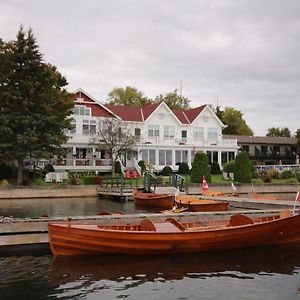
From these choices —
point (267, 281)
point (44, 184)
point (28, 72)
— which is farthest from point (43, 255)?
point (28, 72)

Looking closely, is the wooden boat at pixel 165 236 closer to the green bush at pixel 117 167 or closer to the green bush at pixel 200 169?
the green bush at pixel 200 169

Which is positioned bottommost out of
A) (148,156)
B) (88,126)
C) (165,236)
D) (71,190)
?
(165,236)

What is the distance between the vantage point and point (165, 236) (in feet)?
49.1

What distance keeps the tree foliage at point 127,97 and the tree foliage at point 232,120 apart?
17.7 m

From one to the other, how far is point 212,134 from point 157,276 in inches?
2022

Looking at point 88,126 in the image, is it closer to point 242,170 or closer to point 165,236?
point 242,170

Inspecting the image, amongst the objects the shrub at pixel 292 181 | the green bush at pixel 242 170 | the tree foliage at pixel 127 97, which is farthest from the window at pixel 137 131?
the tree foliage at pixel 127 97

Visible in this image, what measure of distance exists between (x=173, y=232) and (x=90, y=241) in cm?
279

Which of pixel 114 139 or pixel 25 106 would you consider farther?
pixel 114 139

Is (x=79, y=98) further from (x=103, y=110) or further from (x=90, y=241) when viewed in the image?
(x=90, y=241)

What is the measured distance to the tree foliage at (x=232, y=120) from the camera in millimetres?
96938

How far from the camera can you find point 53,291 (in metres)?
11.5

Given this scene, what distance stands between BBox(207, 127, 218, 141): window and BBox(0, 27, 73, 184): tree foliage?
24951 mm

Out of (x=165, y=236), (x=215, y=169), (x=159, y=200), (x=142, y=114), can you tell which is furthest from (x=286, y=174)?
(x=165, y=236)
